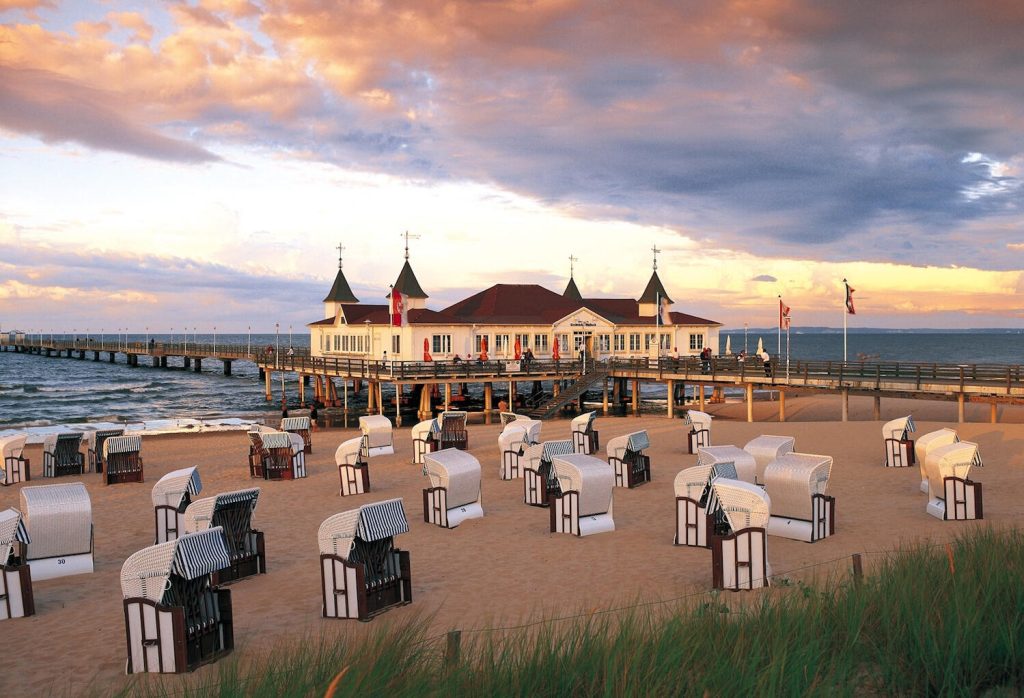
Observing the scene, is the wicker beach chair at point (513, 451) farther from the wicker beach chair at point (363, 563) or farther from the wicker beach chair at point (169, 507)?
the wicker beach chair at point (363, 563)

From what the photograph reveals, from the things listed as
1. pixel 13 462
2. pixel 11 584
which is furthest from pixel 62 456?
pixel 11 584

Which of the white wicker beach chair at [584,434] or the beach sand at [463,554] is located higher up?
the white wicker beach chair at [584,434]

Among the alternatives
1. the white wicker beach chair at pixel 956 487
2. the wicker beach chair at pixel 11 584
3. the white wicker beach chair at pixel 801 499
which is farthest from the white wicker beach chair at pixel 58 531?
the white wicker beach chair at pixel 956 487

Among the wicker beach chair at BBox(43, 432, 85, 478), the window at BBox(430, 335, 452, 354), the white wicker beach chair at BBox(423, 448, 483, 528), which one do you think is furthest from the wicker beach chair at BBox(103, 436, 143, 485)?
the window at BBox(430, 335, 452, 354)

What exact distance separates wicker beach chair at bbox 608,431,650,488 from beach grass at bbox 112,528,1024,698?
464 inches

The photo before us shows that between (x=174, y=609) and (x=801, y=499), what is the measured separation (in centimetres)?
988

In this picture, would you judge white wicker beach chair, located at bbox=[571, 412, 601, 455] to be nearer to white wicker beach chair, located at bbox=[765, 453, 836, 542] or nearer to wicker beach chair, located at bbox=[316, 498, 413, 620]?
white wicker beach chair, located at bbox=[765, 453, 836, 542]

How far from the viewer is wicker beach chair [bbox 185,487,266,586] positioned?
40.2 feet

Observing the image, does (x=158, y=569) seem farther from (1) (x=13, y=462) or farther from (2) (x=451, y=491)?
(1) (x=13, y=462)

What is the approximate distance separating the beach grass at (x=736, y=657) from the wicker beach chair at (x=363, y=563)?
285 centimetres

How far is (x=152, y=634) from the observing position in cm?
870

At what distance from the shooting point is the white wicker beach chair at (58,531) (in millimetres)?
12422

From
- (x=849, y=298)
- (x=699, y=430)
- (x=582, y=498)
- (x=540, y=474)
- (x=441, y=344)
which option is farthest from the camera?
(x=441, y=344)

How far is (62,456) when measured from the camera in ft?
75.4
